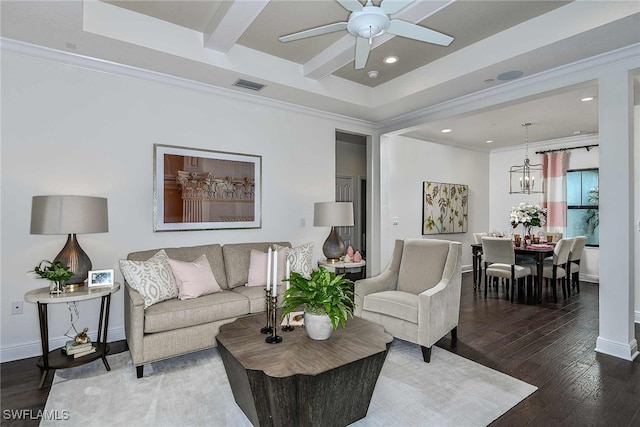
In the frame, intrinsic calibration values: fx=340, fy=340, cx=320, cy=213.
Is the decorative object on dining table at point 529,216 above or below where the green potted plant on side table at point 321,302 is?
above

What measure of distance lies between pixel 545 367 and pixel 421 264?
132 cm

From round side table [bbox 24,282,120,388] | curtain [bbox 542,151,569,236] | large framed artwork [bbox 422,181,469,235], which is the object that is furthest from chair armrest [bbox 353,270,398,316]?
curtain [bbox 542,151,569,236]

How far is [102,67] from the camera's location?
3.28 meters

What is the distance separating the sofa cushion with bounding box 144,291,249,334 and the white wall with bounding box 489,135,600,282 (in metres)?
6.65

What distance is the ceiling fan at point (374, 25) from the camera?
6.75 feet

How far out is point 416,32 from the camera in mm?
2326

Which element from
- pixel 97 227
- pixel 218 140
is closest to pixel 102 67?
pixel 218 140

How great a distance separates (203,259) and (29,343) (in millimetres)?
1611

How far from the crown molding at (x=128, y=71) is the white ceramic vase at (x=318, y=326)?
2956mm

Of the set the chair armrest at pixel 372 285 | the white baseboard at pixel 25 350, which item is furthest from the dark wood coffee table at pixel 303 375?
the white baseboard at pixel 25 350

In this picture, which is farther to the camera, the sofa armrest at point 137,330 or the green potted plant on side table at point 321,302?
the sofa armrest at point 137,330

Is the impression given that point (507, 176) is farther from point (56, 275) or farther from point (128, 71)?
point (56, 275)

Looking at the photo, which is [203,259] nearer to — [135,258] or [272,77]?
[135,258]

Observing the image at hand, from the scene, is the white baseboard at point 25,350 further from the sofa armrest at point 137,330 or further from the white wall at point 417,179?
the white wall at point 417,179
